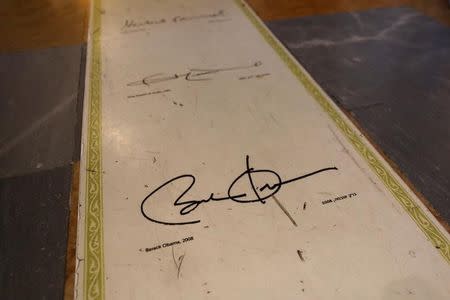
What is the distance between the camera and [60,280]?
503mm

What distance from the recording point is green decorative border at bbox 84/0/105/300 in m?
0.50

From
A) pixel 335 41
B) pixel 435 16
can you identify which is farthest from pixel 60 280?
pixel 435 16

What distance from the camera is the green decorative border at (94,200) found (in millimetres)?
500

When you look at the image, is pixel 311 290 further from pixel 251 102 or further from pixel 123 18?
pixel 123 18

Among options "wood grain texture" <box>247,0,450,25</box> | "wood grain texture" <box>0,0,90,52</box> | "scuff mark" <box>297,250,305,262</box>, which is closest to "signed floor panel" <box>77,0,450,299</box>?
"scuff mark" <box>297,250,305,262</box>

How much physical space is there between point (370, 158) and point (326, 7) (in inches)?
27.8

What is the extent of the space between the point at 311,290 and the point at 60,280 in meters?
0.35

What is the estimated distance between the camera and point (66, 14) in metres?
1.16

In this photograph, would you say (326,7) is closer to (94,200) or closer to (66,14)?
(66,14)

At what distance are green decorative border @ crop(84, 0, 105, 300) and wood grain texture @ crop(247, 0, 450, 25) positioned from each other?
1.92 feet
